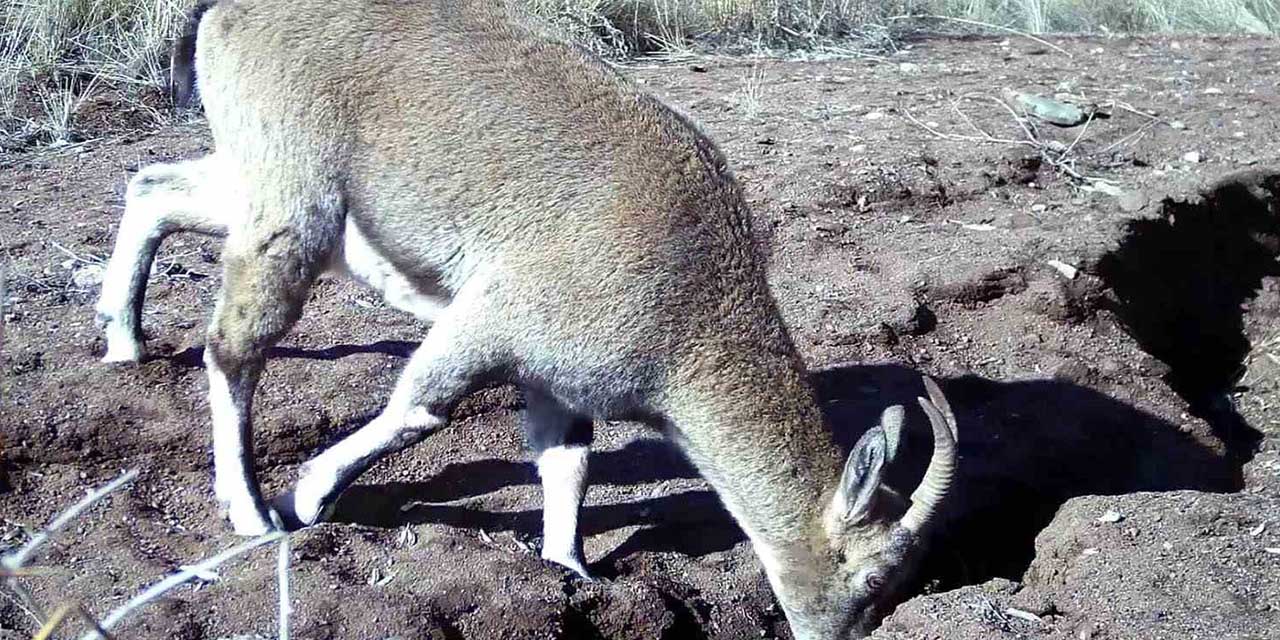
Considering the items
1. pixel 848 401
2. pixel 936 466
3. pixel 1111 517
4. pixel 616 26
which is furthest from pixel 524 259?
pixel 616 26

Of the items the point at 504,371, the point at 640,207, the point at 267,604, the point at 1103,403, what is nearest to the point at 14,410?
the point at 267,604

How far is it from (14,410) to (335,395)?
1275mm

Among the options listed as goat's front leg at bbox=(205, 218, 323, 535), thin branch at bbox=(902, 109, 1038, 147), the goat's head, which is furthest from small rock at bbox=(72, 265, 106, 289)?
thin branch at bbox=(902, 109, 1038, 147)

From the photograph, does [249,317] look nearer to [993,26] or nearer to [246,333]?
[246,333]

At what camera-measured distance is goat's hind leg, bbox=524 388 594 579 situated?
5512 mm

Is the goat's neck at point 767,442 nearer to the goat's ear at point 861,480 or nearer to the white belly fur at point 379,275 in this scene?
the goat's ear at point 861,480

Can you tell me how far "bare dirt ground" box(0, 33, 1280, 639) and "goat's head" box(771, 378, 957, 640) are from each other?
0.17 meters

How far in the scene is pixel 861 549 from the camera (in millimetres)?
5008

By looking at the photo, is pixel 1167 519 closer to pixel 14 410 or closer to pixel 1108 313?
pixel 1108 313

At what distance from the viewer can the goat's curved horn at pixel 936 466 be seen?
14.9 ft

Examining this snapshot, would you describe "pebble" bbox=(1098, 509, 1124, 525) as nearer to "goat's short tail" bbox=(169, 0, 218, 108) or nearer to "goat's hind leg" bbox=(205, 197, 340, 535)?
"goat's hind leg" bbox=(205, 197, 340, 535)

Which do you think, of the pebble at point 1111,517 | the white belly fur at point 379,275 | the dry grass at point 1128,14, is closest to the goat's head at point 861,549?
the pebble at point 1111,517

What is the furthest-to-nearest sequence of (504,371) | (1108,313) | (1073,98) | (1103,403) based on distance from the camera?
(1073,98), (1108,313), (1103,403), (504,371)

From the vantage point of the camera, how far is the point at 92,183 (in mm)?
7965
